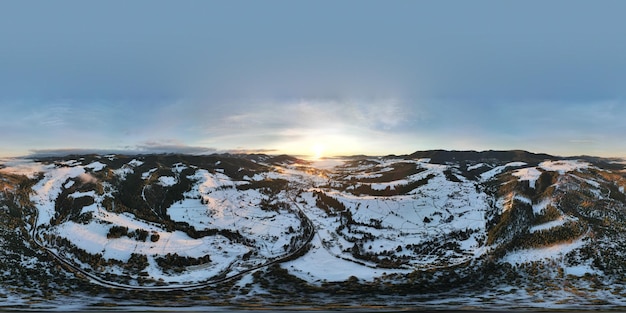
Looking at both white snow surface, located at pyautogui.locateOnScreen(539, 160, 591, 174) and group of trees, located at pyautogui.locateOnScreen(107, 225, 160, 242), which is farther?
white snow surface, located at pyautogui.locateOnScreen(539, 160, 591, 174)

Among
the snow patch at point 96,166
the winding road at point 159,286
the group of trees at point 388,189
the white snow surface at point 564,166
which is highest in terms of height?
the white snow surface at point 564,166

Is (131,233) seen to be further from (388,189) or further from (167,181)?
(388,189)

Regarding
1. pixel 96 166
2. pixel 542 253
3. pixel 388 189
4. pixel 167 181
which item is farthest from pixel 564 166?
pixel 96 166

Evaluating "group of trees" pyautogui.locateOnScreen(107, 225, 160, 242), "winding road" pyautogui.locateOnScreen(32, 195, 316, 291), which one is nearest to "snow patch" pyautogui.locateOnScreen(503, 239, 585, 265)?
"winding road" pyautogui.locateOnScreen(32, 195, 316, 291)

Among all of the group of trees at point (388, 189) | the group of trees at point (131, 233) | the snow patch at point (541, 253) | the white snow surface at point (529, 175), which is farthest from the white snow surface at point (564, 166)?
the group of trees at point (131, 233)

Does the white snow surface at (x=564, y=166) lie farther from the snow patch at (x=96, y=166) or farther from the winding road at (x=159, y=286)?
the snow patch at (x=96, y=166)

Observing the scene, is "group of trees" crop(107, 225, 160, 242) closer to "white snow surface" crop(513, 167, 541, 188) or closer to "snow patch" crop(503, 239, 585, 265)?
"snow patch" crop(503, 239, 585, 265)

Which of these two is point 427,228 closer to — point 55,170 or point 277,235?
point 277,235

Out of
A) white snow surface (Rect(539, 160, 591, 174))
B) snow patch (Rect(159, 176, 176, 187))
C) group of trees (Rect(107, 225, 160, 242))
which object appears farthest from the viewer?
snow patch (Rect(159, 176, 176, 187))

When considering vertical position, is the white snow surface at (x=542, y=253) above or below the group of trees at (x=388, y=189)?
below
